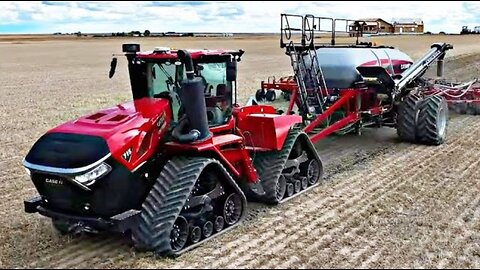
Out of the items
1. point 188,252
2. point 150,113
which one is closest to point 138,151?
point 150,113

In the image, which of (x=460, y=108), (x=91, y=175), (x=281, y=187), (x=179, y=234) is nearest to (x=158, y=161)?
(x=179, y=234)

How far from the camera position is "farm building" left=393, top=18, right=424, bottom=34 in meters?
15.9

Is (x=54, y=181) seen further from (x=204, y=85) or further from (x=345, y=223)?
(x=345, y=223)

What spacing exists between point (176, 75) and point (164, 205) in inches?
57.9

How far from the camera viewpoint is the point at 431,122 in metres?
10.9

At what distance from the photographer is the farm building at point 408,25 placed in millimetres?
15945

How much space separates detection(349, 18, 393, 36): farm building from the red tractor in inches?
267

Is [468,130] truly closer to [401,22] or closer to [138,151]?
[401,22]

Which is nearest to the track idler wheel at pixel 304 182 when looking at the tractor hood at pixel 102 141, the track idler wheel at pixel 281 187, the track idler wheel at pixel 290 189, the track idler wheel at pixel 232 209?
the track idler wheel at pixel 290 189

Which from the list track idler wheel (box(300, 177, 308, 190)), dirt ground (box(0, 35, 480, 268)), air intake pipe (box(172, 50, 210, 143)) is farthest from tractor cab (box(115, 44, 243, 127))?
track idler wheel (box(300, 177, 308, 190))

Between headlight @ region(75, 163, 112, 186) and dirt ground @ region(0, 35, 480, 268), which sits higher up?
headlight @ region(75, 163, 112, 186)

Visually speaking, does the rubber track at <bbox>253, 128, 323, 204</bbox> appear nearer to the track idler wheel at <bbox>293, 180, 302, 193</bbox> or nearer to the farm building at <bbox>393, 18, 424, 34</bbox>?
the track idler wheel at <bbox>293, 180, 302, 193</bbox>

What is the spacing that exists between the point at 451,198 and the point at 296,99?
361 centimetres

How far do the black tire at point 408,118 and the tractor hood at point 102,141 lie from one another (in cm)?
635
